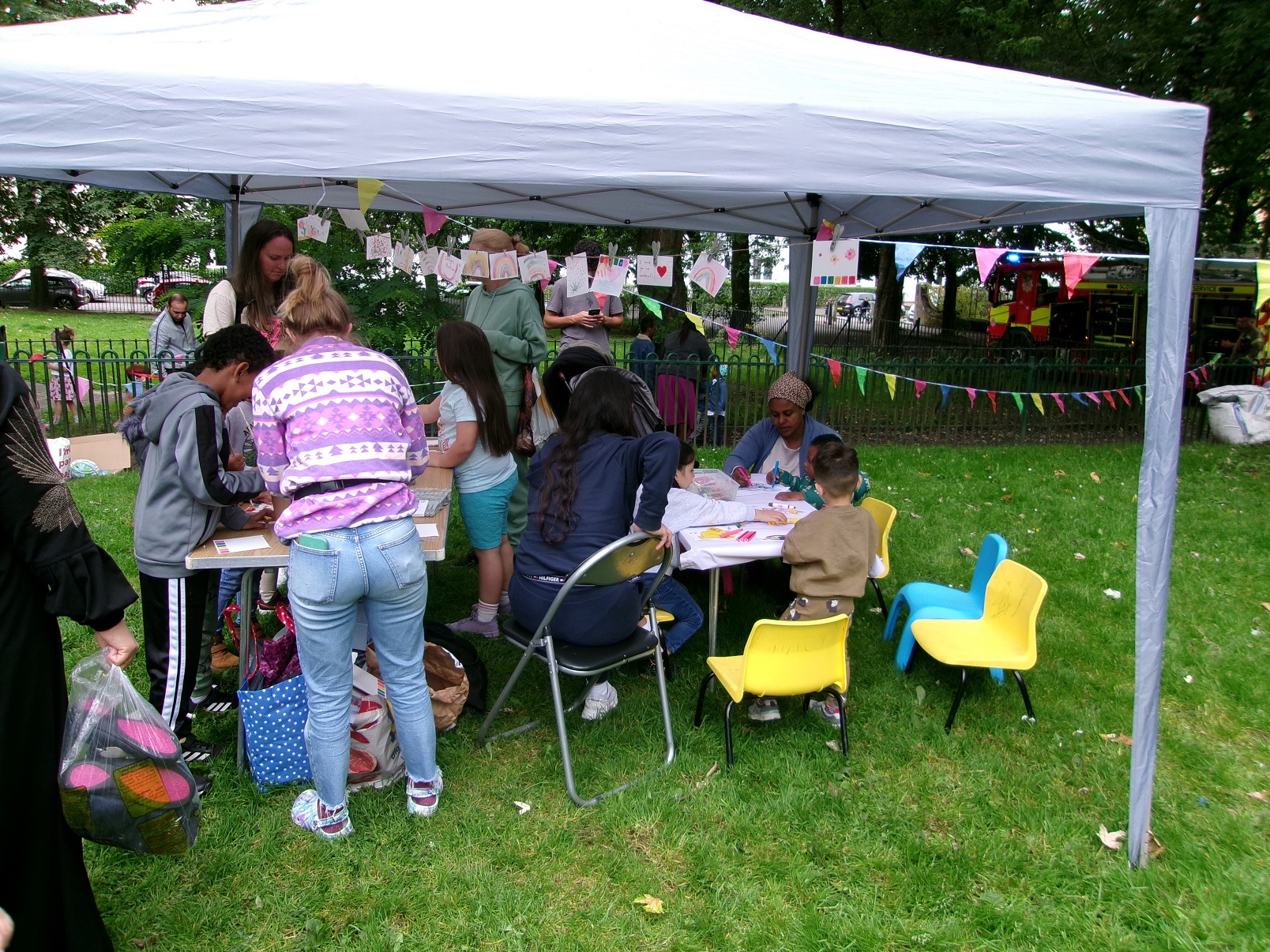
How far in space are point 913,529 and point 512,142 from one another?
4.56 meters

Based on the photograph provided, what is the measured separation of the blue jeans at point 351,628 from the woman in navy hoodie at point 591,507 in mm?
553

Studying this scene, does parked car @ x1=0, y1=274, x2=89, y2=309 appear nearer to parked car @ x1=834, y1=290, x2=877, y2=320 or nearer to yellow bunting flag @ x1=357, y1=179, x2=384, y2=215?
parked car @ x1=834, y1=290, x2=877, y2=320

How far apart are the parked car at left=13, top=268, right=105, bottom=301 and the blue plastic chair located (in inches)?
1143

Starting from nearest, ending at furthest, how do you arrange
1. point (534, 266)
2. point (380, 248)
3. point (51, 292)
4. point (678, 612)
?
point (678, 612)
point (534, 266)
point (380, 248)
point (51, 292)

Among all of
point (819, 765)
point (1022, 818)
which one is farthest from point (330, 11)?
point (1022, 818)

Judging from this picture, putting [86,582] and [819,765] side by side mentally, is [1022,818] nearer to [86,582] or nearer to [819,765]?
[819,765]

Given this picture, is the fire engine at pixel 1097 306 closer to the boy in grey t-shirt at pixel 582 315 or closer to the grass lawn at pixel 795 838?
the boy in grey t-shirt at pixel 582 315

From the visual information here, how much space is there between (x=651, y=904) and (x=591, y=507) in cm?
129

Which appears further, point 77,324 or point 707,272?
point 77,324

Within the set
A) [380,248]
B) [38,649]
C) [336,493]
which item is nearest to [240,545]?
[336,493]

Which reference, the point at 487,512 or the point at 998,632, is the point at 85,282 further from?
the point at 998,632

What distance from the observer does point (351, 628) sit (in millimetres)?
2480

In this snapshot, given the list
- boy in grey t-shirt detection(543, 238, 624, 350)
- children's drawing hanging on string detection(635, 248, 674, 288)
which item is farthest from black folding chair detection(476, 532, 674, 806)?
boy in grey t-shirt detection(543, 238, 624, 350)

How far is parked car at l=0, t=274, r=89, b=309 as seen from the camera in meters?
25.7
